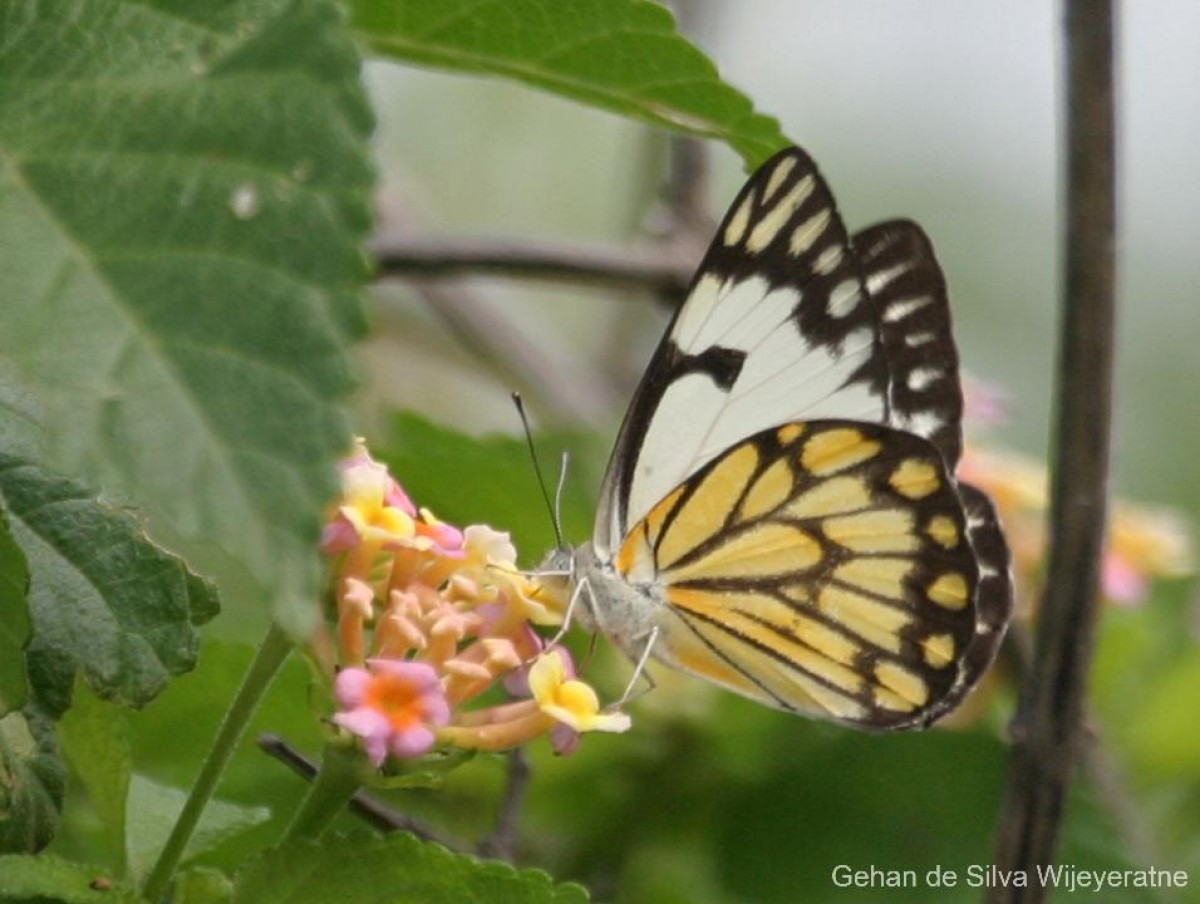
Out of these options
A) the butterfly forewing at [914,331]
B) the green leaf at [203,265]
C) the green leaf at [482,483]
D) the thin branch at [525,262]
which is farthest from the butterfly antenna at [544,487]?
the green leaf at [203,265]

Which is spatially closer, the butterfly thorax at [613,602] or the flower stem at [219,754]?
the flower stem at [219,754]

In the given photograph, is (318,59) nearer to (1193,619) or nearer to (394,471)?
(394,471)

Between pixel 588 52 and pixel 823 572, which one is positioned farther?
pixel 823 572

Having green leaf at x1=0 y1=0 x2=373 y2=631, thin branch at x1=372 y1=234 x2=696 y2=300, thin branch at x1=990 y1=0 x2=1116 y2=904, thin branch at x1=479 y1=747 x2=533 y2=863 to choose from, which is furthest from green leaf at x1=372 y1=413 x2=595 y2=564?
green leaf at x1=0 y1=0 x2=373 y2=631

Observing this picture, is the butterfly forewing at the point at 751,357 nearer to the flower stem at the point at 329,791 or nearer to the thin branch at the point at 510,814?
the thin branch at the point at 510,814

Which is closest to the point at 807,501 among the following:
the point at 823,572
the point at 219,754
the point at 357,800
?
the point at 823,572

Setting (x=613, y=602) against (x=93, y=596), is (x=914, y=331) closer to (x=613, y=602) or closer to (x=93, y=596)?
(x=613, y=602)
